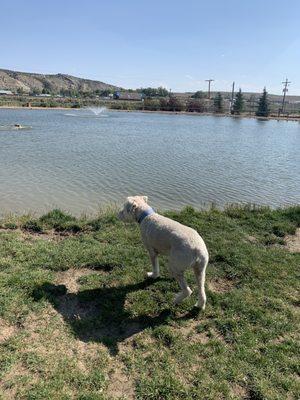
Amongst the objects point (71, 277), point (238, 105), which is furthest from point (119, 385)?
point (238, 105)

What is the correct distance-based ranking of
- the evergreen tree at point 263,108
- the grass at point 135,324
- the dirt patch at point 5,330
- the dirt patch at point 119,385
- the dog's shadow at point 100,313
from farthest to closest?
1. the evergreen tree at point 263,108
2. the dog's shadow at point 100,313
3. the dirt patch at point 5,330
4. the grass at point 135,324
5. the dirt patch at point 119,385

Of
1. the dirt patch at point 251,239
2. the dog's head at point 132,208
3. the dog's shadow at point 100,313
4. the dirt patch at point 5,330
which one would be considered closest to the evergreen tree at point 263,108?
the dirt patch at point 251,239

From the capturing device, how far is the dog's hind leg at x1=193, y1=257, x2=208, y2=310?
5672 millimetres

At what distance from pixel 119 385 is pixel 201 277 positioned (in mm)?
2158

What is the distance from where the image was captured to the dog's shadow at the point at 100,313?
5.31 metres

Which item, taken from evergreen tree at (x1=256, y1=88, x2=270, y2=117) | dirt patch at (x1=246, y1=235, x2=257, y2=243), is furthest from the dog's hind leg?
evergreen tree at (x1=256, y1=88, x2=270, y2=117)

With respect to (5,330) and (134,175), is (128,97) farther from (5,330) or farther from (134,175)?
(5,330)

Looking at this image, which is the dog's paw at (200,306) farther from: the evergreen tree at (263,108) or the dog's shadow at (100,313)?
the evergreen tree at (263,108)

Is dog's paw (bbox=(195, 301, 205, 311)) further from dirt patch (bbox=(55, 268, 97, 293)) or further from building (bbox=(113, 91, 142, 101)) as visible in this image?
building (bbox=(113, 91, 142, 101))

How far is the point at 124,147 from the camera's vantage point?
95.6 ft

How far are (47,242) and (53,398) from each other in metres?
4.53

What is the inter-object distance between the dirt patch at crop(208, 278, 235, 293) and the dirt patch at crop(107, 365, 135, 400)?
2.65 meters

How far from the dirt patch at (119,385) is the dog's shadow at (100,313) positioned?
15.8 inches

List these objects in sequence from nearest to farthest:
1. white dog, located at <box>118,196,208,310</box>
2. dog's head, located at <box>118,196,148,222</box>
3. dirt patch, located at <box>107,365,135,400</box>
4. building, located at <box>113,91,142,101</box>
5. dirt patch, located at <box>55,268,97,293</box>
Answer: dirt patch, located at <box>107,365,135,400</box>
white dog, located at <box>118,196,208,310</box>
dirt patch, located at <box>55,268,97,293</box>
dog's head, located at <box>118,196,148,222</box>
building, located at <box>113,91,142,101</box>
